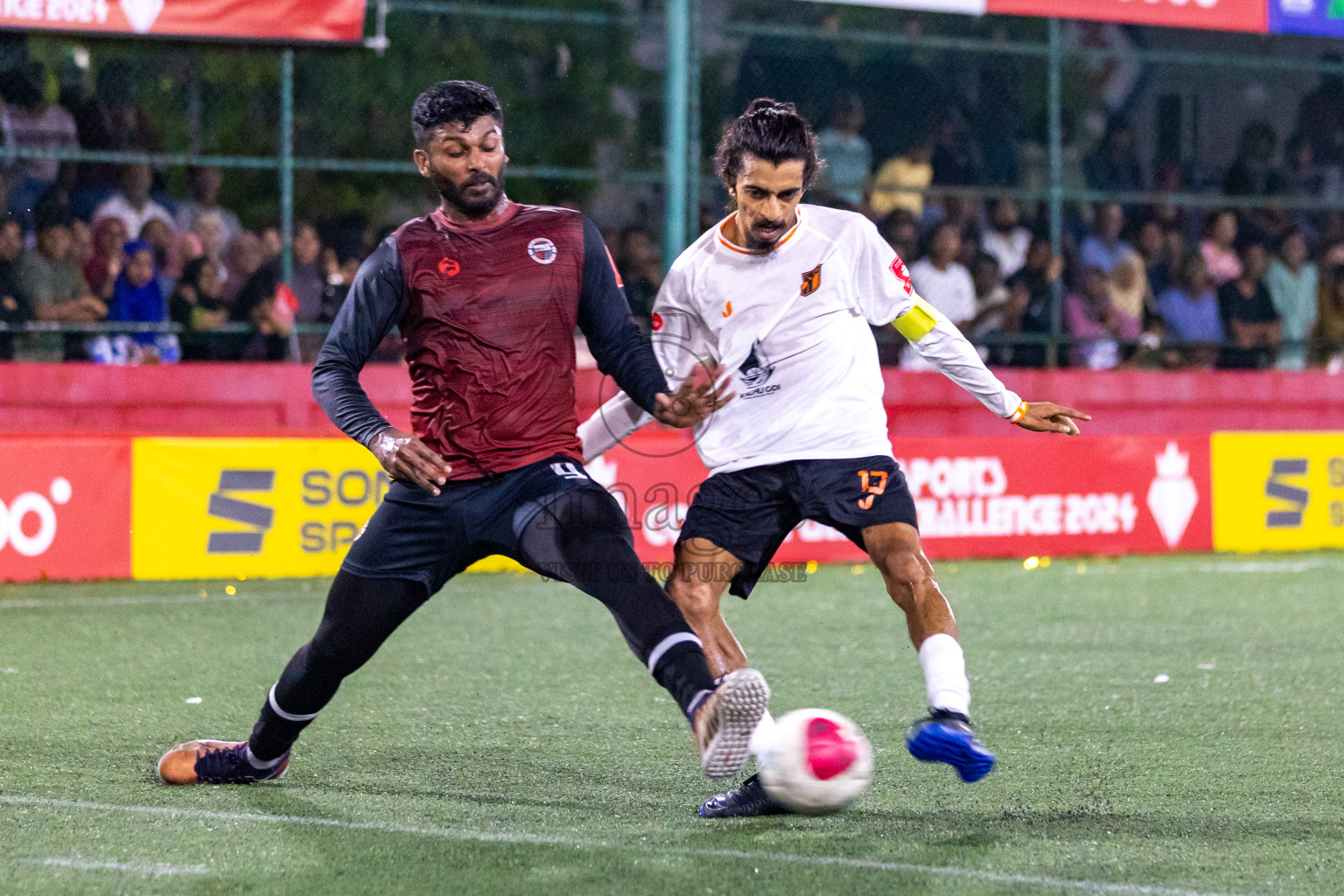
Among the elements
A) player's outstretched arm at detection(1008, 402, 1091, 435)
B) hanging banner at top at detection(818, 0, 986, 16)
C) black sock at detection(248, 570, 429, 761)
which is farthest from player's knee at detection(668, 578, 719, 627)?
hanging banner at top at detection(818, 0, 986, 16)

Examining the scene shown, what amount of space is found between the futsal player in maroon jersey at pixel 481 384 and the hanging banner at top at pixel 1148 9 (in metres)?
8.32

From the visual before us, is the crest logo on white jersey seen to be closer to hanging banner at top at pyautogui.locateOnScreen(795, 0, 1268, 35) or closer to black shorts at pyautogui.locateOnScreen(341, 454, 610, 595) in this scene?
black shorts at pyautogui.locateOnScreen(341, 454, 610, 595)

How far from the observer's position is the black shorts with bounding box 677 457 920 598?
480cm

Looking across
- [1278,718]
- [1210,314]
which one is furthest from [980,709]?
[1210,314]

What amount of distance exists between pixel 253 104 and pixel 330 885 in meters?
9.53

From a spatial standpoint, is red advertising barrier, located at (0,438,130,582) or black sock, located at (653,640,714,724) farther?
red advertising barrier, located at (0,438,130,582)

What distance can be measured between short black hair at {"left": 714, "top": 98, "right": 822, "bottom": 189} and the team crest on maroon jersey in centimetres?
64

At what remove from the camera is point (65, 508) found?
9828 mm

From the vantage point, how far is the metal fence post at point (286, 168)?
39.3ft

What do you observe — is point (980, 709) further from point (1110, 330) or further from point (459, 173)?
point (1110, 330)

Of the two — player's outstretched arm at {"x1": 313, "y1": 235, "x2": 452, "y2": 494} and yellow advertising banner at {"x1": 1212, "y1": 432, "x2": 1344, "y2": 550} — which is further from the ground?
player's outstretched arm at {"x1": 313, "y1": 235, "x2": 452, "y2": 494}

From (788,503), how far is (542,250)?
107cm

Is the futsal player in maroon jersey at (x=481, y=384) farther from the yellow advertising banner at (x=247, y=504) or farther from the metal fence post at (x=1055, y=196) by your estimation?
the metal fence post at (x=1055, y=196)

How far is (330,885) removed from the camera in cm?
389
